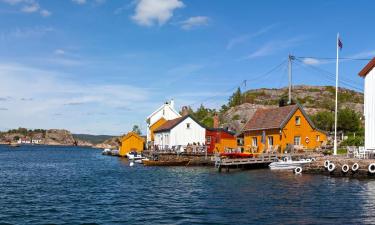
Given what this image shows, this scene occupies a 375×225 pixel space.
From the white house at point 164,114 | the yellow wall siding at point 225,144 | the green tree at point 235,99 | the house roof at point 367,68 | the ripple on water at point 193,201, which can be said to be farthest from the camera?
the green tree at point 235,99

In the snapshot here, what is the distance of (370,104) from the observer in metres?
46.1

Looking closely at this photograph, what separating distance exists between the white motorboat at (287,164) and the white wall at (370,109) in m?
6.44

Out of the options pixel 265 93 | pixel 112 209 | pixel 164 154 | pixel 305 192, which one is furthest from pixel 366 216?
pixel 265 93

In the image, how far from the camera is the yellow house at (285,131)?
202 feet

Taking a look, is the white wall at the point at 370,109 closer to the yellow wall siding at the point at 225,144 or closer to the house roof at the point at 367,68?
the house roof at the point at 367,68

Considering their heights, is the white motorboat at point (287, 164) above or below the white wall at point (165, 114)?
below

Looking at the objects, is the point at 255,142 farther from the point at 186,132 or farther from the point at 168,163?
the point at 186,132

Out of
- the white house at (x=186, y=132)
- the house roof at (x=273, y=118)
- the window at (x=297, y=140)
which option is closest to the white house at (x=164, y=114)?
the white house at (x=186, y=132)

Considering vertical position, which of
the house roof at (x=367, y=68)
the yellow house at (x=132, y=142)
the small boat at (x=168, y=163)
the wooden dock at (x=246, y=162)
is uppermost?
the house roof at (x=367, y=68)

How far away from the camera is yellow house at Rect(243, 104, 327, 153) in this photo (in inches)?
2424

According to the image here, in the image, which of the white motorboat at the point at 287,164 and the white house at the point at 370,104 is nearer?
the white house at the point at 370,104

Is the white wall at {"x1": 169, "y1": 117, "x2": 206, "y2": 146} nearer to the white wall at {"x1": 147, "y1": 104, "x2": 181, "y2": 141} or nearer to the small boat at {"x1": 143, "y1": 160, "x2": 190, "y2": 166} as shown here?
the small boat at {"x1": 143, "y1": 160, "x2": 190, "y2": 166}

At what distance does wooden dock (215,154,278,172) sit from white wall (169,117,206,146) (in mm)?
20193

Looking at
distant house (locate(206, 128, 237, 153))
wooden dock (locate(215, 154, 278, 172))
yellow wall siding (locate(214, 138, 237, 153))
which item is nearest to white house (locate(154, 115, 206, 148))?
distant house (locate(206, 128, 237, 153))
